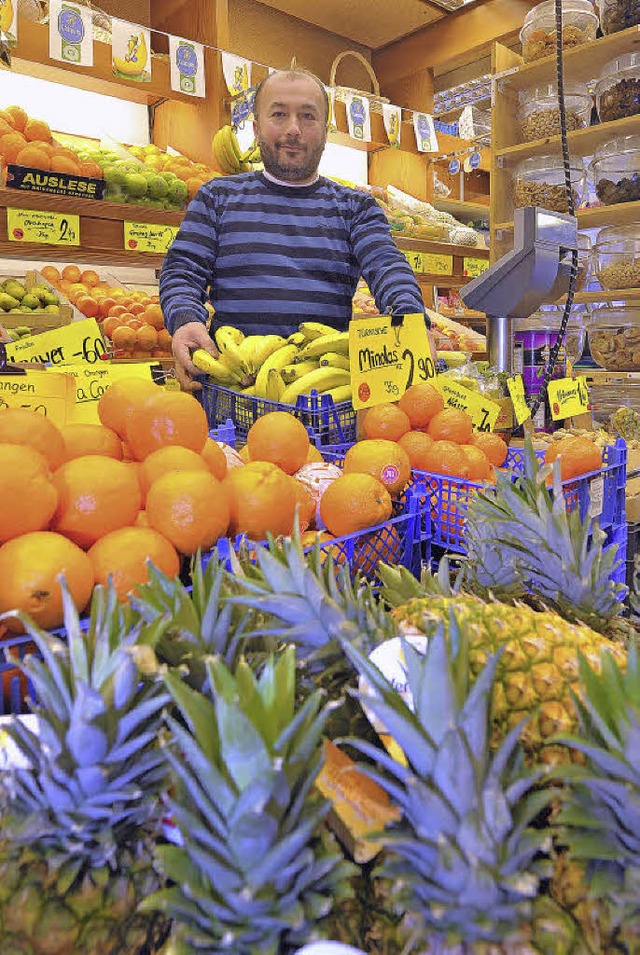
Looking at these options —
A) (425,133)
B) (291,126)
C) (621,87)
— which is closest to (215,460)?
(291,126)

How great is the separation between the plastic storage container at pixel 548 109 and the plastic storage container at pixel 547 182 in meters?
0.18

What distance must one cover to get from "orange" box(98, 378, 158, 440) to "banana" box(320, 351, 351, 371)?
2.11 feet

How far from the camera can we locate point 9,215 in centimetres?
297

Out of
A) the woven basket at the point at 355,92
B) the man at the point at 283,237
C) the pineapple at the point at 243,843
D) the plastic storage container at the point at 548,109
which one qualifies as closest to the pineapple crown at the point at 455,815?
the pineapple at the point at 243,843

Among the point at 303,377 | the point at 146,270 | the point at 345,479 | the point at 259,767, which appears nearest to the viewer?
the point at 259,767

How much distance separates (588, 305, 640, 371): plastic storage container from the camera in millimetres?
3738

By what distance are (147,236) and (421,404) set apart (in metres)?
2.37

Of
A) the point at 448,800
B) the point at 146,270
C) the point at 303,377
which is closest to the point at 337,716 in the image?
the point at 448,800

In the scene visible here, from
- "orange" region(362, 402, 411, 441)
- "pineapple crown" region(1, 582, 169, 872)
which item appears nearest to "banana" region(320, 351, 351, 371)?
"orange" region(362, 402, 411, 441)

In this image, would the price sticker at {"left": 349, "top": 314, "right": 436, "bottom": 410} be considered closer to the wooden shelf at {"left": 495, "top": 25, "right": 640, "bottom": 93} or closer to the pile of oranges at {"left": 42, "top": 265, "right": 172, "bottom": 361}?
the pile of oranges at {"left": 42, "top": 265, "right": 172, "bottom": 361}

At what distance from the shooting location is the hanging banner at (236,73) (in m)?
3.79

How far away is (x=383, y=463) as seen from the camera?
4.22ft

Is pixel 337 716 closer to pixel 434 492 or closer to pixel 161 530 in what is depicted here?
pixel 161 530

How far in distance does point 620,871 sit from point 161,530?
650 mm
